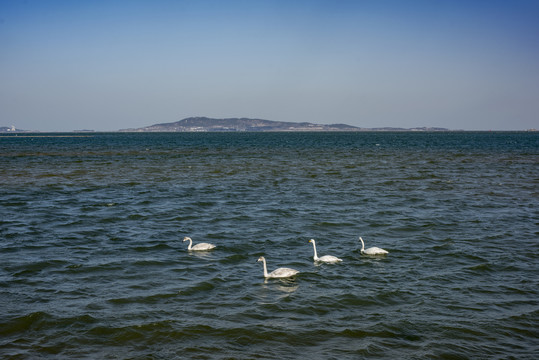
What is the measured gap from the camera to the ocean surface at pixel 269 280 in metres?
10.7

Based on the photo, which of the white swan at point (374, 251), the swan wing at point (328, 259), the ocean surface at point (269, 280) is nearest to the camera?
the ocean surface at point (269, 280)

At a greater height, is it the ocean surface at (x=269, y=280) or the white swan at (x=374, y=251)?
the white swan at (x=374, y=251)

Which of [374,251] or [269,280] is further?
[374,251]

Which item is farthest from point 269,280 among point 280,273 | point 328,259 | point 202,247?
point 202,247

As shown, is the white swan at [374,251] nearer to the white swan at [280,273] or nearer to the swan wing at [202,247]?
the white swan at [280,273]

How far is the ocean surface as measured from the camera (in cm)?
1073

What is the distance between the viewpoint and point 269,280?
14.8 m

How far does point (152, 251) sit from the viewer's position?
1808cm

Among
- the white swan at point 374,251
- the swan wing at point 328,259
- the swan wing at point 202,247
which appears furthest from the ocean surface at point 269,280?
the swan wing at point 202,247

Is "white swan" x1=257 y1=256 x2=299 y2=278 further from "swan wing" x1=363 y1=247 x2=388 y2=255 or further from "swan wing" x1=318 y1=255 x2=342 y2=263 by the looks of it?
"swan wing" x1=363 y1=247 x2=388 y2=255

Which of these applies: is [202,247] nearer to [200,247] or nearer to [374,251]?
[200,247]

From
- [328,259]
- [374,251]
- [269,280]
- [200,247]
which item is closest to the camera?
[269,280]

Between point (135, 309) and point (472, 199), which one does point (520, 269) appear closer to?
point (135, 309)

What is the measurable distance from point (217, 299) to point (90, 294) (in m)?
3.68
